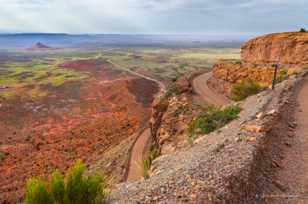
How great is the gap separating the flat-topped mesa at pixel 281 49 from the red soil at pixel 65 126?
18274mm

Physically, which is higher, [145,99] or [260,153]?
[260,153]

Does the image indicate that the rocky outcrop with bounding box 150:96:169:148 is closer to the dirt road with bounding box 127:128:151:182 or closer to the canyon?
the dirt road with bounding box 127:128:151:182

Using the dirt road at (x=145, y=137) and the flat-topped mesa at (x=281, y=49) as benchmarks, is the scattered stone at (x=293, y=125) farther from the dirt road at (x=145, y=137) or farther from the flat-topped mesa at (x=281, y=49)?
the flat-topped mesa at (x=281, y=49)

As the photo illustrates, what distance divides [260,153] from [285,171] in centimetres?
88

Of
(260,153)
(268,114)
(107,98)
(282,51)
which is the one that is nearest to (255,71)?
(282,51)

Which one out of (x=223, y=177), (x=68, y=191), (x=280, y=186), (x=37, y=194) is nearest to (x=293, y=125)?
(x=280, y=186)

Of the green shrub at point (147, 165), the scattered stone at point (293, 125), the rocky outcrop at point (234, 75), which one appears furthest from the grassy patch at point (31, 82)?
the scattered stone at point (293, 125)

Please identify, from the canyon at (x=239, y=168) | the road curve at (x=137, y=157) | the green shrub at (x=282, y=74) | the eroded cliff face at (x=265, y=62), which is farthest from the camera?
the eroded cliff face at (x=265, y=62)

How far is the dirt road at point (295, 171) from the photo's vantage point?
6.53 meters

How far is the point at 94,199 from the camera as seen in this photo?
694 cm

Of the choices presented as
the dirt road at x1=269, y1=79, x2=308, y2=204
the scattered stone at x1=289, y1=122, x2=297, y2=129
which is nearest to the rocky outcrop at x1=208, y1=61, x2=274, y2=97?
the scattered stone at x1=289, y1=122, x2=297, y2=129

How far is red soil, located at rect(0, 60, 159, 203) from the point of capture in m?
24.3

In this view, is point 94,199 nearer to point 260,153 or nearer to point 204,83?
point 260,153

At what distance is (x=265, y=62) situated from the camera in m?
30.2
